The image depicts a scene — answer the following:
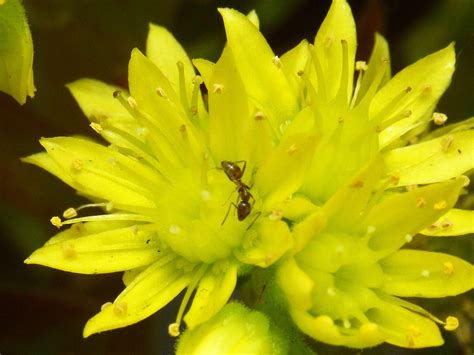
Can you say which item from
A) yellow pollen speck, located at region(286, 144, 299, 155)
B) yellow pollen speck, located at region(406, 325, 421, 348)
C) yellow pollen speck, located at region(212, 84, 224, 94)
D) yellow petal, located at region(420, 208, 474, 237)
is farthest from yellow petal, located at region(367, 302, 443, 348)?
yellow pollen speck, located at region(212, 84, 224, 94)

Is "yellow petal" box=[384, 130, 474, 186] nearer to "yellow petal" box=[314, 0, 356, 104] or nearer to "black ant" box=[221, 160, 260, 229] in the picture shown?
"yellow petal" box=[314, 0, 356, 104]

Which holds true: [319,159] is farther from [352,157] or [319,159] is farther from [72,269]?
[72,269]

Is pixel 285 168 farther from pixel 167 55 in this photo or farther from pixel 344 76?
pixel 167 55

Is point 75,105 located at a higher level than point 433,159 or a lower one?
higher

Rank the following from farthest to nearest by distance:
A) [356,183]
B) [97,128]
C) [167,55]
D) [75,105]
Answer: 1. [75,105]
2. [167,55]
3. [97,128]
4. [356,183]

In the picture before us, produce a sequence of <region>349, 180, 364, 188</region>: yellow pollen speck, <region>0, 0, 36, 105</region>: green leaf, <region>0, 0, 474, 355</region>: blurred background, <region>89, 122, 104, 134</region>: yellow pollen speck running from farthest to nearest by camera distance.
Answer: <region>0, 0, 474, 355</region>: blurred background
<region>89, 122, 104, 134</region>: yellow pollen speck
<region>0, 0, 36, 105</region>: green leaf
<region>349, 180, 364, 188</region>: yellow pollen speck

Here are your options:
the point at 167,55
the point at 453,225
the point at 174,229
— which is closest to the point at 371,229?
the point at 453,225

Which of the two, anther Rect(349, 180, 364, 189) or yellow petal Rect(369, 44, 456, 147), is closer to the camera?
anther Rect(349, 180, 364, 189)

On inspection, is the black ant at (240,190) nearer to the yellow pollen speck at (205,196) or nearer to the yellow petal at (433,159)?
the yellow pollen speck at (205,196)
